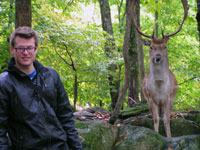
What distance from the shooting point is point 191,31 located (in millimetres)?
14180

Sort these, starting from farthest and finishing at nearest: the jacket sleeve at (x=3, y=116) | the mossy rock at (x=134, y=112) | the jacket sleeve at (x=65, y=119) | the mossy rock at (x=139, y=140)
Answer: the mossy rock at (x=134, y=112) < the mossy rock at (x=139, y=140) < the jacket sleeve at (x=65, y=119) < the jacket sleeve at (x=3, y=116)

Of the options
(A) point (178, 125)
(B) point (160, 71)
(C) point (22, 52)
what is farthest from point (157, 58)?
(C) point (22, 52)

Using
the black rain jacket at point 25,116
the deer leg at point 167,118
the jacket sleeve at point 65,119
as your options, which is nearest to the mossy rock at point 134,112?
the deer leg at point 167,118

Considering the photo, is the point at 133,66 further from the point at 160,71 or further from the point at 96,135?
the point at 96,135

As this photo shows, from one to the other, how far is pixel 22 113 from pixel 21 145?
0.31 m

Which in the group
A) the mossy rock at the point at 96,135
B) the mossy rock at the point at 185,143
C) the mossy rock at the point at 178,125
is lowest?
the mossy rock at the point at 178,125

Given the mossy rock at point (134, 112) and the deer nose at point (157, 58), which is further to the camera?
the mossy rock at point (134, 112)

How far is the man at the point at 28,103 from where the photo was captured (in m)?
2.60

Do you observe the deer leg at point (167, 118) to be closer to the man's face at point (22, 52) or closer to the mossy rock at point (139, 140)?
the mossy rock at point (139, 140)

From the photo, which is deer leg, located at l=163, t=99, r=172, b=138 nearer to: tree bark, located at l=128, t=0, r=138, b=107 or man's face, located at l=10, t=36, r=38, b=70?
tree bark, located at l=128, t=0, r=138, b=107

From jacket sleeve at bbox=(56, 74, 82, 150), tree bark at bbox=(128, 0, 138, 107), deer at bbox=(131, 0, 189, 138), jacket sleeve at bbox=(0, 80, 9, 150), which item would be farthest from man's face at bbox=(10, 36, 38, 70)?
tree bark at bbox=(128, 0, 138, 107)

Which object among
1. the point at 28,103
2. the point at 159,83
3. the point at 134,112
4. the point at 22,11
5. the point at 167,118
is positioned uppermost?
the point at 22,11

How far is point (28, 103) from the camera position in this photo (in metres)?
2.64

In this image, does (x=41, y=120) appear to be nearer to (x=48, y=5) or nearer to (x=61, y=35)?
(x=61, y=35)
